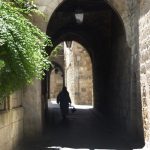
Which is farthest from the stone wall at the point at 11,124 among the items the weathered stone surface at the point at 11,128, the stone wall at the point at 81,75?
the stone wall at the point at 81,75

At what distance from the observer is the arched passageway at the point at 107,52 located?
40.4 feet

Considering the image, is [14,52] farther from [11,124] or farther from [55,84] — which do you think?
[55,84]

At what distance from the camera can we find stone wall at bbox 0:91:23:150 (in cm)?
882

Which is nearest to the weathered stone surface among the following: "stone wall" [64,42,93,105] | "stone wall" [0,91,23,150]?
"stone wall" [0,91,23,150]

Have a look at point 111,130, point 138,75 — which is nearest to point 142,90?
point 138,75

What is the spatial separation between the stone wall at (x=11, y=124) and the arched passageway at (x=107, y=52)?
9.23 ft

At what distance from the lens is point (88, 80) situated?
2872cm

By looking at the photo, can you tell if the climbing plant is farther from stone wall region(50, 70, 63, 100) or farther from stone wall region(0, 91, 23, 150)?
stone wall region(50, 70, 63, 100)

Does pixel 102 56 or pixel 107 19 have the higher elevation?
pixel 107 19

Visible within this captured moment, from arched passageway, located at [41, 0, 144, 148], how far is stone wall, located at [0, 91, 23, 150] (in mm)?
2812

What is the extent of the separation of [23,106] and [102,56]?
9619 mm

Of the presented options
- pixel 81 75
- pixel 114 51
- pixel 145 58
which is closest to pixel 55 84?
pixel 81 75

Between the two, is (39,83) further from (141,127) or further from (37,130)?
(141,127)

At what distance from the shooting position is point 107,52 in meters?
19.6
